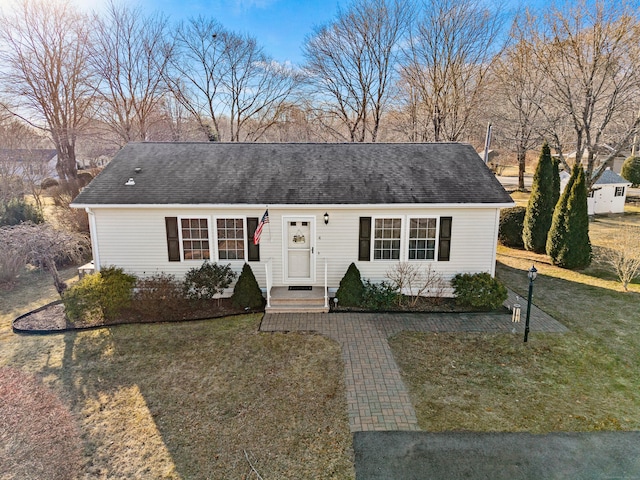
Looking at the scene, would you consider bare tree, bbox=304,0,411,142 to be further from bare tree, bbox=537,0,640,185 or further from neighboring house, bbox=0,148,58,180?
neighboring house, bbox=0,148,58,180

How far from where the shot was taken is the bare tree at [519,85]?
21.3 meters

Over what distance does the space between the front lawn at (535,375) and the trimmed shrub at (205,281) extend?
16.5 feet

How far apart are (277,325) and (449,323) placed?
433cm

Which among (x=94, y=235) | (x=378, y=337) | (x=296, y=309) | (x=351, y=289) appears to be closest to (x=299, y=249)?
(x=296, y=309)

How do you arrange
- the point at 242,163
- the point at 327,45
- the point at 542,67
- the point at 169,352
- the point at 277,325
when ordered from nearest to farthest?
the point at 169,352, the point at 277,325, the point at 242,163, the point at 542,67, the point at 327,45

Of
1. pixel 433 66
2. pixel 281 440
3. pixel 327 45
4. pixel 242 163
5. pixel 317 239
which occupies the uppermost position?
pixel 327 45

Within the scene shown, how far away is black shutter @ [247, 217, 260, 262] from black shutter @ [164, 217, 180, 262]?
2.01 m

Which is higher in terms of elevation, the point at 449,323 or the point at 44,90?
the point at 44,90

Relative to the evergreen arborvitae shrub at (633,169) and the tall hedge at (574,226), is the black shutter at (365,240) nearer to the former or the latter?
the tall hedge at (574,226)

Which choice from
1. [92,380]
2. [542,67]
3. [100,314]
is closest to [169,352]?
[92,380]

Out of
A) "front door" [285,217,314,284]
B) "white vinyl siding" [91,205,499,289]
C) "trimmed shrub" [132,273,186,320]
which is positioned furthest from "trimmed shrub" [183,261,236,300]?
"front door" [285,217,314,284]

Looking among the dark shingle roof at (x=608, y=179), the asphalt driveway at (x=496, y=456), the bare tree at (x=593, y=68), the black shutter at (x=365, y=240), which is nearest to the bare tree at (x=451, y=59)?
the bare tree at (x=593, y=68)

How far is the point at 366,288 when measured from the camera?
1058cm

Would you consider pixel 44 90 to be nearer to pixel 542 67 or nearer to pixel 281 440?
pixel 281 440
